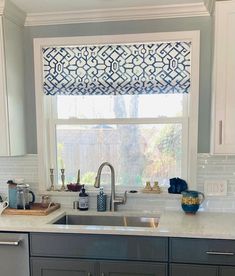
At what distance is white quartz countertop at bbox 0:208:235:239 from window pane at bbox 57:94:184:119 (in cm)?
80

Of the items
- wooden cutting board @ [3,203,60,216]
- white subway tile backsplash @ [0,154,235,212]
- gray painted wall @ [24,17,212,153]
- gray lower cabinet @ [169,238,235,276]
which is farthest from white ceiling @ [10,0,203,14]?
gray lower cabinet @ [169,238,235,276]

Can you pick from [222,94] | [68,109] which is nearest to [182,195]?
[222,94]

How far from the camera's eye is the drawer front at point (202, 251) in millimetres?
1954

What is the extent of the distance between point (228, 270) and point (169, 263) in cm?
35

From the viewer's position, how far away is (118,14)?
248 centimetres

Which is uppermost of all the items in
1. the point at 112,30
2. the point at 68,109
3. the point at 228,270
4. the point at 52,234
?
the point at 112,30

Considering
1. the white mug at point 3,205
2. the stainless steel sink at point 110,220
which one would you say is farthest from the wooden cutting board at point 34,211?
the stainless steel sink at point 110,220

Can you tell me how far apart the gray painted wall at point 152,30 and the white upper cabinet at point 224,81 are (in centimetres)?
28

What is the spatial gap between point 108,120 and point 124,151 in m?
0.28

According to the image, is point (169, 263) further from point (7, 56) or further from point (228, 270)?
point (7, 56)

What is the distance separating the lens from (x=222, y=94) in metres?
2.16

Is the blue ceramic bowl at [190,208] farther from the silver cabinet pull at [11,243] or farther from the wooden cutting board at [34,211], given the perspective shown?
the silver cabinet pull at [11,243]

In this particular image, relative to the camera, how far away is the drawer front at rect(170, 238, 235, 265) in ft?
6.41

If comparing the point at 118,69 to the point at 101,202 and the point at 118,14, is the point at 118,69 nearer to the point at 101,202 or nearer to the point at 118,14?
the point at 118,14
